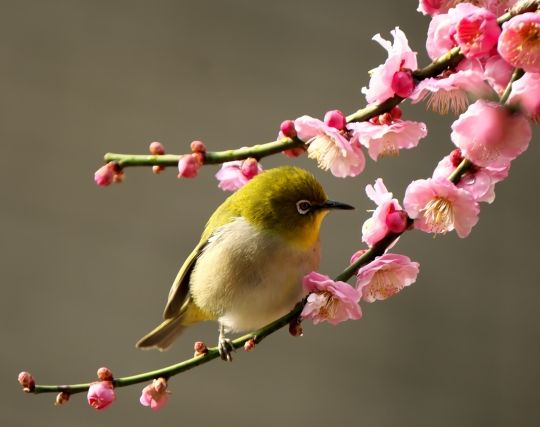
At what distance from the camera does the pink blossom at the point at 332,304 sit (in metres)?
0.66

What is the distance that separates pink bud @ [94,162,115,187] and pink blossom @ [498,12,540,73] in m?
0.33

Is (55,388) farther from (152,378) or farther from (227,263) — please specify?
(227,263)

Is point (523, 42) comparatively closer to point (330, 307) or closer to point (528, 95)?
point (528, 95)

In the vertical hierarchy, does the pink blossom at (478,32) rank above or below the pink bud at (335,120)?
below

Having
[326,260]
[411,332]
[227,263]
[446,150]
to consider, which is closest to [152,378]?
[227,263]

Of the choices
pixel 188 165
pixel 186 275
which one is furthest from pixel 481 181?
pixel 186 275

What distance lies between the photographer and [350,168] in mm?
664

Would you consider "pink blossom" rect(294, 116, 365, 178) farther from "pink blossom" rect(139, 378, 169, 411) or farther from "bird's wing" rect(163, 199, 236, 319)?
"bird's wing" rect(163, 199, 236, 319)

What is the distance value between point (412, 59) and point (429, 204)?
12cm

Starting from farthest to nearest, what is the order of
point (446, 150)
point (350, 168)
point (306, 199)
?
1. point (446, 150)
2. point (306, 199)
3. point (350, 168)

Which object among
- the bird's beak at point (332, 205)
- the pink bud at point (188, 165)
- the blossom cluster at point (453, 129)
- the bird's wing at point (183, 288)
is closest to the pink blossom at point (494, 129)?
the blossom cluster at point (453, 129)

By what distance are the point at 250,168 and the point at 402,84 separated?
16 centimetres

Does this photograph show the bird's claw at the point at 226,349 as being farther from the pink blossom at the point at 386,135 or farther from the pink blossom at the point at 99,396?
the pink blossom at the point at 386,135

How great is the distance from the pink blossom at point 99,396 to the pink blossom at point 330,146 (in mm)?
268
